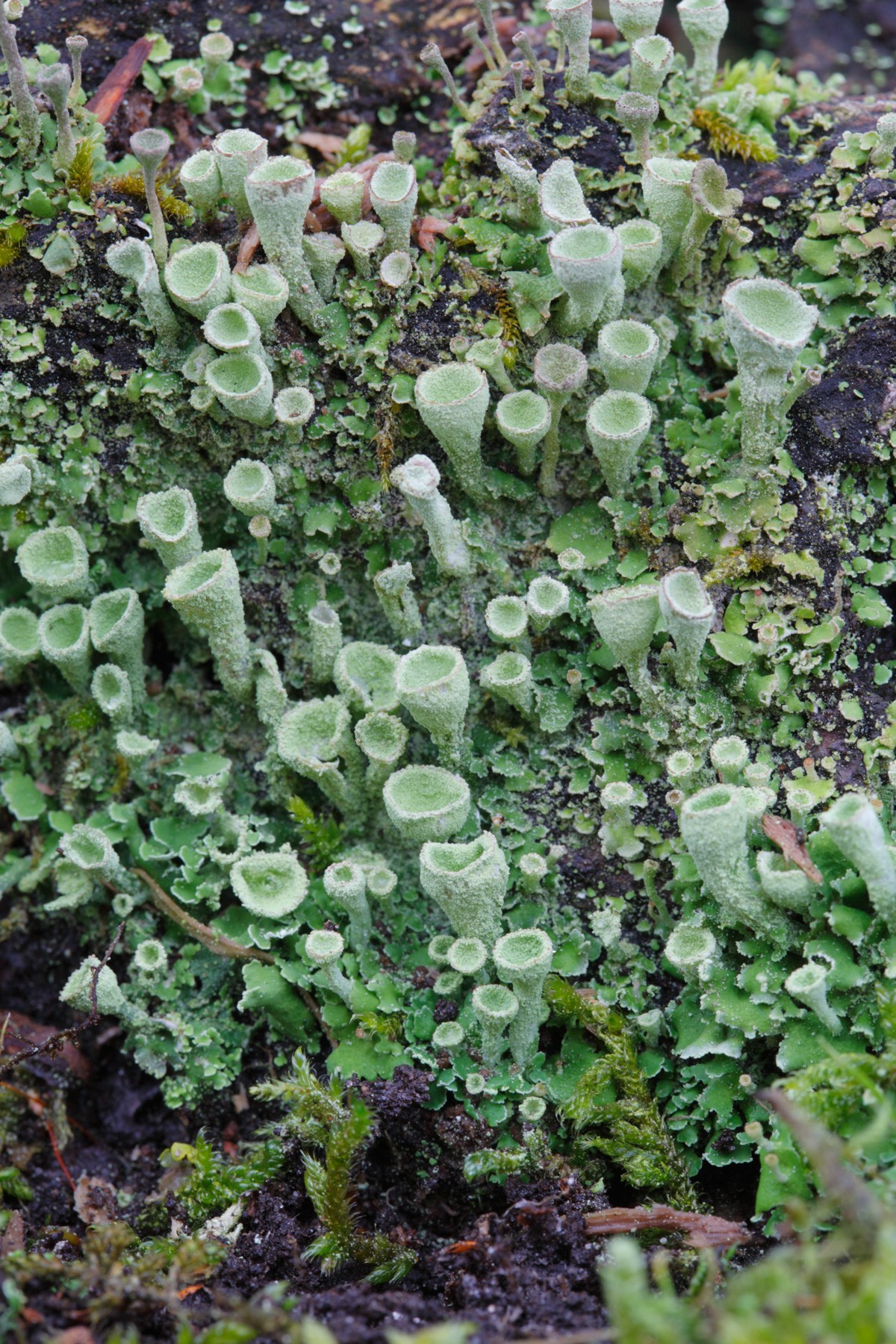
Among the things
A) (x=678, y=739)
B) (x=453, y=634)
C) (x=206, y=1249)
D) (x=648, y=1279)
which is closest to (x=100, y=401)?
(x=453, y=634)

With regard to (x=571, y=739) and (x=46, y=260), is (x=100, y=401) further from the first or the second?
(x=571, y=739)

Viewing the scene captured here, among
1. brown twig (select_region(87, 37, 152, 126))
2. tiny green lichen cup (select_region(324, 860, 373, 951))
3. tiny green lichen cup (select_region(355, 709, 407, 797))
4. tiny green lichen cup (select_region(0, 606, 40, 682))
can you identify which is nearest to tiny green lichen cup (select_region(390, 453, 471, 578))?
tiny green lichen cup (select_region(355, 709, 407, 797))

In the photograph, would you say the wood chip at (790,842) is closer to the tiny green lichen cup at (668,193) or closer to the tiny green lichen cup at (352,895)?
the tiny green lichen cup at (352,895)

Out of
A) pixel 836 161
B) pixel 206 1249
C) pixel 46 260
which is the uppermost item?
pixel 836 161

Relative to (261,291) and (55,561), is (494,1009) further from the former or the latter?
(261,291)

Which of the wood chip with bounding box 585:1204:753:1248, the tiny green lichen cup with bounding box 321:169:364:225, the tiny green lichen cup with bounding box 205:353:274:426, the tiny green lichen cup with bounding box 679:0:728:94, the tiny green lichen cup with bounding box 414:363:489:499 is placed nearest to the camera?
the wood chip with bounding box 585:1204:753:1248

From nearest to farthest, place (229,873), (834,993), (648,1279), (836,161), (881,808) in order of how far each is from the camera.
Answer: (648,1279)
(834,993)
(881,808)
(229,873)
(836,161)

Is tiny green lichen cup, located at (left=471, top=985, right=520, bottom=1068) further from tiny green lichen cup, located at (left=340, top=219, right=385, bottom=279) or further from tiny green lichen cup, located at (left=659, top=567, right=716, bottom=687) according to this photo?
tiny green lichen cup, located at (left=340, top=219, right=385, bottom=279)
